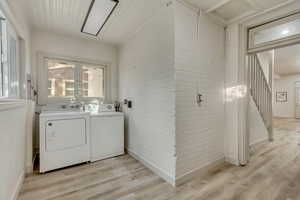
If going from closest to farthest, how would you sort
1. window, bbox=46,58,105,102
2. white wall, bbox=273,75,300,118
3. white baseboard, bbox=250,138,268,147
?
window, bbox=46,58,105,102
white baseboard, bbox=250,138,268,147
white wall, bbox=273,75,300,118

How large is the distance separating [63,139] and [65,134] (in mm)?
84

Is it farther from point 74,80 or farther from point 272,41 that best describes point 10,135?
point 272,41

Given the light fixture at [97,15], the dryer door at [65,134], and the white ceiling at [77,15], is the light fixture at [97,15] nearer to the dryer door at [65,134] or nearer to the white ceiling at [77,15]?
the white ceiling at [77,15]

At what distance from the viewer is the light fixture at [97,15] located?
1903 millimetres

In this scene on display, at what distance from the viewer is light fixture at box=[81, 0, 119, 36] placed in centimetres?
190

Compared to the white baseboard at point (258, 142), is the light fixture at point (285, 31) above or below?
above

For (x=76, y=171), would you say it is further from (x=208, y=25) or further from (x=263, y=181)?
(x=208, y=25)

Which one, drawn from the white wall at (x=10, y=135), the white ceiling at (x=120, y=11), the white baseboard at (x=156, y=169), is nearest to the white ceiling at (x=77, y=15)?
the white ceiling at (x=120, y=11)

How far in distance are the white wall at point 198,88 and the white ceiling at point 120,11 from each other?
9.5 inches

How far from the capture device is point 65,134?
2350 mm

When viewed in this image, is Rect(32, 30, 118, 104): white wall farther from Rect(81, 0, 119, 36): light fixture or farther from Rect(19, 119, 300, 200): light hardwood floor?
Rect(19, 119, 300, 200): light hardwood floor

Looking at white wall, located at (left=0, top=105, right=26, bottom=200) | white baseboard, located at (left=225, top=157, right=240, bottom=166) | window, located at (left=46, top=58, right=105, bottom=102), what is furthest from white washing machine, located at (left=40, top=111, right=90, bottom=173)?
white baseboard, located at (left=225, top=157, right=240, bottom=166)

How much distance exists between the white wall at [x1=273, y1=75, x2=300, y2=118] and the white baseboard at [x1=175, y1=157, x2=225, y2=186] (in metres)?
8.70

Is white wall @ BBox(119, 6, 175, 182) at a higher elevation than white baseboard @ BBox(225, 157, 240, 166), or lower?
higher
